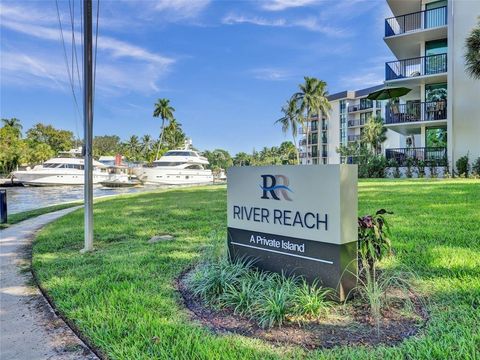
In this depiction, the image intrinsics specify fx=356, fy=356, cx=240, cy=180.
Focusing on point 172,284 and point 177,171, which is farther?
point 177,171

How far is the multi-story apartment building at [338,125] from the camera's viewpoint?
55.8m

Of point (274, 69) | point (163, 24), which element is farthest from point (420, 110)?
point (163, 24)

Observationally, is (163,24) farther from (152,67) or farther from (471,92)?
(471,92)

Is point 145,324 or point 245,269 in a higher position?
point 245,269

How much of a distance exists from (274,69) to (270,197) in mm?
28977

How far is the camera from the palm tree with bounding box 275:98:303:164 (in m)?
47.1

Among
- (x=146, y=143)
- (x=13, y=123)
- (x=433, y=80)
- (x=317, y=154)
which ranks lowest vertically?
(x=317, y=154)

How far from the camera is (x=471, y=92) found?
19.1m

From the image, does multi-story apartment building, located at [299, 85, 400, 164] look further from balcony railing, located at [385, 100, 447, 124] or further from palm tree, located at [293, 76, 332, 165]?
balcony railing, located at [385, 100, 447, 124]

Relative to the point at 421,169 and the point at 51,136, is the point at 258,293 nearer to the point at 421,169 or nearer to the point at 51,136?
the point at 421,169

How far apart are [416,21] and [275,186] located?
23.5 m

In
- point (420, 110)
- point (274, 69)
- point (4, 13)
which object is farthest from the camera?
point (274, 69)

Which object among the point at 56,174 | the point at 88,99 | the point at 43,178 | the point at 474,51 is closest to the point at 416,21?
the point at 474,51

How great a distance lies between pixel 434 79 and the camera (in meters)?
20.4
